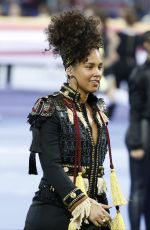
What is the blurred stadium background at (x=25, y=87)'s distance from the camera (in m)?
10.7

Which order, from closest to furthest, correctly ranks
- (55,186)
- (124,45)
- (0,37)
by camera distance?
(55,186)
(124,45)
(0,37)

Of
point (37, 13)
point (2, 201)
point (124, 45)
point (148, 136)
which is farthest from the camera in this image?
point (37, 13)

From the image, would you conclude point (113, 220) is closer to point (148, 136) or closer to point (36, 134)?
point (36, 134)

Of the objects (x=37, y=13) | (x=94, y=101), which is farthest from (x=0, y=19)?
(x=94, y=101)

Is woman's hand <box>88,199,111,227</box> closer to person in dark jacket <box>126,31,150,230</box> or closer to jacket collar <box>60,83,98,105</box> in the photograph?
jacket collar <box>60,83,98,105</box>

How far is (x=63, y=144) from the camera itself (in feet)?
15.6

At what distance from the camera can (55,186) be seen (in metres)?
4.71

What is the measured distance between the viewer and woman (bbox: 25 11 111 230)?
4.70 meters

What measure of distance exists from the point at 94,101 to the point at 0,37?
1411 cm

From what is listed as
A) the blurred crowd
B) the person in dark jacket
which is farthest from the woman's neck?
the blurred crowd

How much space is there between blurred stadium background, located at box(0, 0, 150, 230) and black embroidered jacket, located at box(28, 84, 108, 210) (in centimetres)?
418

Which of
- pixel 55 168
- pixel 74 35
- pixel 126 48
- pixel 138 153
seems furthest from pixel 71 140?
pixel 126 48

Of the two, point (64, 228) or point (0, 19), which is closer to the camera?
point (64, 228)

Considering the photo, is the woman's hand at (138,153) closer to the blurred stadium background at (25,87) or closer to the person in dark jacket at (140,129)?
the person in dark jacket at (140,129)
